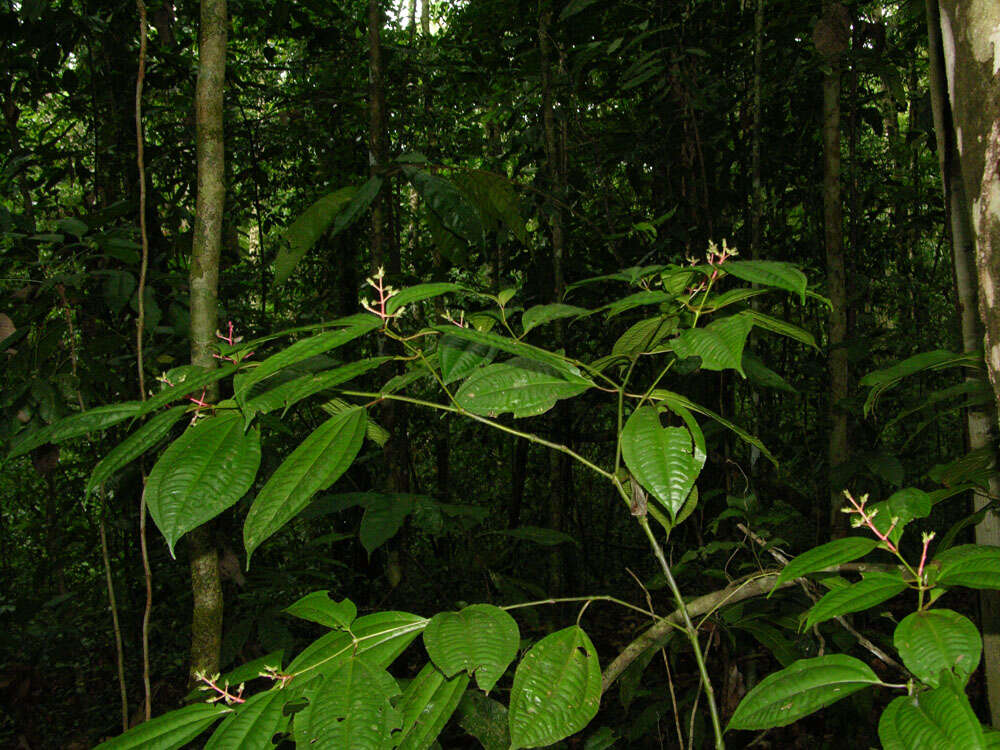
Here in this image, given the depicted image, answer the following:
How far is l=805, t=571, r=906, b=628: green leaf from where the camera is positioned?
587 millimetres

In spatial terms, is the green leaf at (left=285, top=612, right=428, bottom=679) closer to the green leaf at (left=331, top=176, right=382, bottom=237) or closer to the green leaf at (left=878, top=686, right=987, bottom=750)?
the green leaf at (left=878, top=686, right=987, bottom=750)

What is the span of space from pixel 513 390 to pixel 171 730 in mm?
497

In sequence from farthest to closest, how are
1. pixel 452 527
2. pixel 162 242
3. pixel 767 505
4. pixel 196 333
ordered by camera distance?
pixel 767 505 → pixel 162 242 → pixel 452 527 → pixel 196 333

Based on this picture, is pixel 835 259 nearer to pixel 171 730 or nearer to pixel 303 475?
pixel 303 475

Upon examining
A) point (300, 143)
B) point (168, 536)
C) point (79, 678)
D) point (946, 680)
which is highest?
point (300, 143)

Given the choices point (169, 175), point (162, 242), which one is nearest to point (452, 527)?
point (162, 242)

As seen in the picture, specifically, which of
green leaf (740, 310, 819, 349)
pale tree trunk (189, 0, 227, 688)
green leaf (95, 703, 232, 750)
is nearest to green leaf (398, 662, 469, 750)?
green leaf (95, 703, 232, 750)

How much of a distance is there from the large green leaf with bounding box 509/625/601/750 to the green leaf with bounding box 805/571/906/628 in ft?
0.78

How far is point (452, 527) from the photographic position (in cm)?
225

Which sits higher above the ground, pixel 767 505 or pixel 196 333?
pixel 196 333

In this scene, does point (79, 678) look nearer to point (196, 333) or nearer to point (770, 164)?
point (196, 333)

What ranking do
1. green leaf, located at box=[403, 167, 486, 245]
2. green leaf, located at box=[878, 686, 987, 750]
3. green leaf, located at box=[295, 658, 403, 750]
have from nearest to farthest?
green leaf, located at box=[878, 686, 987, 750] < green leaf, located at box=[295, 658, 403, 750] < green leaf, located at box=[403, 167, 486, 245]

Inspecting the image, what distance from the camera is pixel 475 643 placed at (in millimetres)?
711

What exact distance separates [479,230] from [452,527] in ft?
3.42
